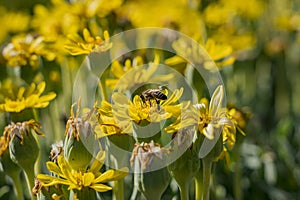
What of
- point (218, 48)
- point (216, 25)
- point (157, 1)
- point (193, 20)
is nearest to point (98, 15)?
point (218, 48)

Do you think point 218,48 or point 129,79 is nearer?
point 129,79

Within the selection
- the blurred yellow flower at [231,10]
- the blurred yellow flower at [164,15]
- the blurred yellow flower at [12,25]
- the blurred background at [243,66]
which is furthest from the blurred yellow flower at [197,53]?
the blurred yellow flower at [12,25]

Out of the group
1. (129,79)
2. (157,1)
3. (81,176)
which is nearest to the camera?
(81,176)

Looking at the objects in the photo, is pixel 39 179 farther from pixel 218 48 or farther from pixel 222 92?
pixel 218 48

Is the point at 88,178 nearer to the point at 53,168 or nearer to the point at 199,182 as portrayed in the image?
the point at 53,168

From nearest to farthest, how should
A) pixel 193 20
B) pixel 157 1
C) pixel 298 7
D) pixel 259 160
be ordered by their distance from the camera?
1. pixel 259 160
2. pixel 193 20
3. pixel 298 7
4. pixel 157 1

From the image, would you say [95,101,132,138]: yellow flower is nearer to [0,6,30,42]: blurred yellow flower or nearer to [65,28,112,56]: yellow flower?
[65,28,112,56]: yellow flower

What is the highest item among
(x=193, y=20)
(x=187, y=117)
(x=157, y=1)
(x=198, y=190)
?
(x=157, y=1)
